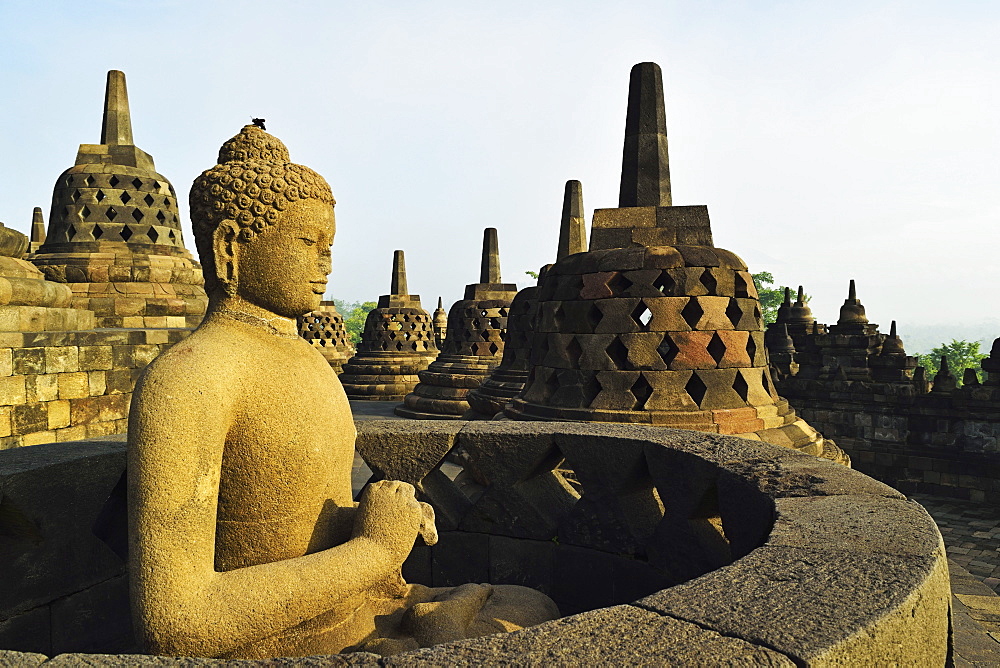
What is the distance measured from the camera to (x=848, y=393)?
13914 millimetres

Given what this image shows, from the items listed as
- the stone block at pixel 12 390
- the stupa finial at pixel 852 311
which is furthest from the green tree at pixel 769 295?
the stone block at pixel 12 390

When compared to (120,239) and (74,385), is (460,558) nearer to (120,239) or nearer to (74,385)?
(74,385)

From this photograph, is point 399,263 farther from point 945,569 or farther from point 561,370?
point 945,569

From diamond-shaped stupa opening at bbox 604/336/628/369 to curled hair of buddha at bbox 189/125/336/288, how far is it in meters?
3.31

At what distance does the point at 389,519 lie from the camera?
1.78 metres

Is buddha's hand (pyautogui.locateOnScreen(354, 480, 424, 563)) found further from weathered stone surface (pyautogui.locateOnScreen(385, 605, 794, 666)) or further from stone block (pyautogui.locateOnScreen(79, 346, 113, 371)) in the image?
stone block (pyautogui.locateOnScreen(79, 346, 113, 371))

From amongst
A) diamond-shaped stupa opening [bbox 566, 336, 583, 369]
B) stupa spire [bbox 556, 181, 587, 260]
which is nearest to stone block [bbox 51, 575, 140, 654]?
diamond-shaped stupa opening [bbox 566, 336, 583, 369]

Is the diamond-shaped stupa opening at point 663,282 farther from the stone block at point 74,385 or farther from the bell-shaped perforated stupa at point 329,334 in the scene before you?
the bell-shaped perforated stupa at point 329,334

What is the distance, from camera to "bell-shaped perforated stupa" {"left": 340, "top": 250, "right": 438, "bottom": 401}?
13961 millimetres

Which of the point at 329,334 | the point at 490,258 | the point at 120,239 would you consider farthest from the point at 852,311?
the point at 120,239

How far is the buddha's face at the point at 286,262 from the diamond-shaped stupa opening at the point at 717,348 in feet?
11.7

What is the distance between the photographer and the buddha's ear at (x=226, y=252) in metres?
1.80

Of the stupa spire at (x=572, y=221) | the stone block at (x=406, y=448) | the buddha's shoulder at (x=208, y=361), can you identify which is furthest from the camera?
the stupa spire at (x=572, y=221)

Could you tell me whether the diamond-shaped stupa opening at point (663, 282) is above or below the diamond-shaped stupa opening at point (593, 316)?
above
